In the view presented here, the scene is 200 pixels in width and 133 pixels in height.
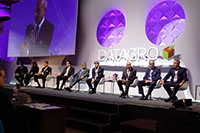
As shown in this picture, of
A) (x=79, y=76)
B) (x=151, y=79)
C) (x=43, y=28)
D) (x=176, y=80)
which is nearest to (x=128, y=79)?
(x=151, y=79)

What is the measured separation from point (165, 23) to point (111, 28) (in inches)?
72.6

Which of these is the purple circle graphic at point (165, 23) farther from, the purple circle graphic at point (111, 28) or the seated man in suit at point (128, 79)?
the seated man in suit at point (128, 79)

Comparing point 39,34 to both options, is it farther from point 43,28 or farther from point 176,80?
point 176,80

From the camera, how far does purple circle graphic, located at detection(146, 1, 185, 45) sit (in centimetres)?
609

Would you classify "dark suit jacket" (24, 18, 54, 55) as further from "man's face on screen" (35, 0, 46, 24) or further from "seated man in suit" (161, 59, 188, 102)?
"seated man in suit" (161, 59, 188, 102)

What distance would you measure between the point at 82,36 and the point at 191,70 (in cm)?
408

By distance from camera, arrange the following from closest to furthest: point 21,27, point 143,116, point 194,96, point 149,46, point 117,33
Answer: point 143,116 < point 194,96 < point 149,46 < point 117,33 < point 21,27

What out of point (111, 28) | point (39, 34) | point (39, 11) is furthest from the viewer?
point (39, 11)

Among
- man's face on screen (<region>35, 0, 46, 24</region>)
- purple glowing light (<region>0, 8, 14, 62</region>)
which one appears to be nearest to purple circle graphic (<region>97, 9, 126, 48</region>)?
man's face on screen (<region>35, 0, 46, 24</region>)

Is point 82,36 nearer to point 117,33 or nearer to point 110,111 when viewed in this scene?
point 117,33

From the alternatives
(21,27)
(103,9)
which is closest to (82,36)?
(103,9)

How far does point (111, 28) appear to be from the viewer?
7.42 metres

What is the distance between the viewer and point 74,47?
7906 millimetres

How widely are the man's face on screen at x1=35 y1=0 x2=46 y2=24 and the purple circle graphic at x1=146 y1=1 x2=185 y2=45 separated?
4752 millimetres
